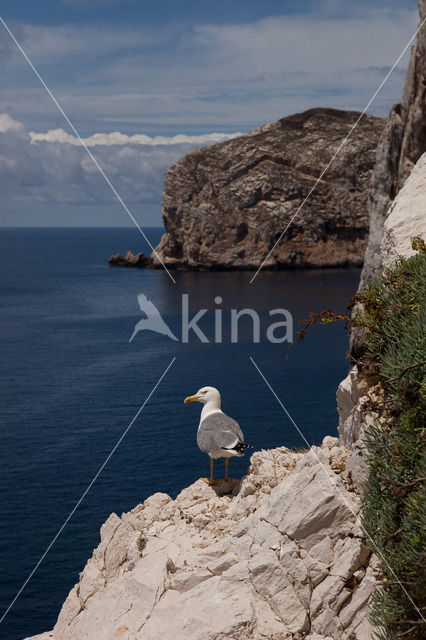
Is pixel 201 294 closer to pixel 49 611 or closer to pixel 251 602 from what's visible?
pixel 49 611

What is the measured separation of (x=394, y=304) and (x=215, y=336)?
67.0 m

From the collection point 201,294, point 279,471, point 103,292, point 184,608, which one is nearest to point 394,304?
point 279,471

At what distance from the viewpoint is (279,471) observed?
47.6ft

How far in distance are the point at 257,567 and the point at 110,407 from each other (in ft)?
134

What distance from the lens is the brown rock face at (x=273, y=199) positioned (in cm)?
14500

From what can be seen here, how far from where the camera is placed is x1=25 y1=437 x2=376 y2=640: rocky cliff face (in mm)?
11836

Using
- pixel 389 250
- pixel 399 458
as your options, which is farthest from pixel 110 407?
pixel 399 458

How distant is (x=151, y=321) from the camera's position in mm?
92125

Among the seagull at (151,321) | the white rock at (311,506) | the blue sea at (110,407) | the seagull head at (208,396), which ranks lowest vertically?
the seagull at (151,321)

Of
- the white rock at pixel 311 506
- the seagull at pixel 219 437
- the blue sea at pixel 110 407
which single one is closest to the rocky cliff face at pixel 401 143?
the seagull at pixel 219 437

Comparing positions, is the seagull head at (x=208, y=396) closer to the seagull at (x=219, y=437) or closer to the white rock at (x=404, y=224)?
the seagull at (x=219, y=437)

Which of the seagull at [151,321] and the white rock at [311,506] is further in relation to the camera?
the seagull at [151,321]

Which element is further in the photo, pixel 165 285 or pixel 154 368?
pixel 165 285

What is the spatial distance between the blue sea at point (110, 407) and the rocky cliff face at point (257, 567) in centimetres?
1506
